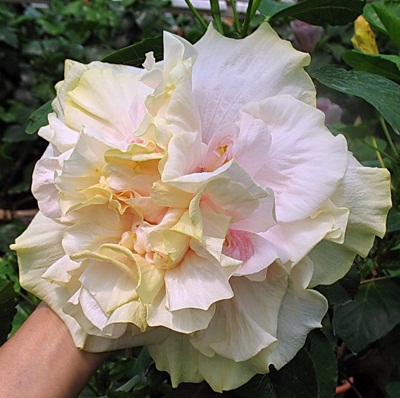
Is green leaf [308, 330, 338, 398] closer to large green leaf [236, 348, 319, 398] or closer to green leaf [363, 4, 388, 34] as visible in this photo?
large green leaf [236, 348, 319, 398]

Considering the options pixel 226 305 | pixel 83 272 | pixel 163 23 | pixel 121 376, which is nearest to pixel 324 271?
pixel 226 305

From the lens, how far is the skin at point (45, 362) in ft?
1.82

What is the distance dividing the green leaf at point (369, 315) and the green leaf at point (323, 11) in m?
0.41

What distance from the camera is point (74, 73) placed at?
21.6 inches

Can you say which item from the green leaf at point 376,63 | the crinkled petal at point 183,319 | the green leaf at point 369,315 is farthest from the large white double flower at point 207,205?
the green leaf at point 369,315

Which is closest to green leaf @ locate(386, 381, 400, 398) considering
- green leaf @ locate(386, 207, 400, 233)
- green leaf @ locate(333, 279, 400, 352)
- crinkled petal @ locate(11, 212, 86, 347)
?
green leaf @ locate(333, 279, 400, 352)

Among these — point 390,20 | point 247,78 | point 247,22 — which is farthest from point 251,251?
point 390,20

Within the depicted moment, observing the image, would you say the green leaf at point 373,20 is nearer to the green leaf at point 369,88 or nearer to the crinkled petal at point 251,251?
the green leaf at point 369,88

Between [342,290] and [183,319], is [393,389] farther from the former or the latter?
[183,319]

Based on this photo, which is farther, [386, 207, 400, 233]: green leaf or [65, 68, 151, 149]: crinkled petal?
[386, 207, 400, 233]: green leaf

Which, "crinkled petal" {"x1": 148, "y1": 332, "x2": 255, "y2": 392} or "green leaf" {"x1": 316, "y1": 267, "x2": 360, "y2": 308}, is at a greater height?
"crinkled petal" {"x1": 148, "y1": 332, "x2": 255, "y2": 392}

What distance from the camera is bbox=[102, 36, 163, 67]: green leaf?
2.17ft

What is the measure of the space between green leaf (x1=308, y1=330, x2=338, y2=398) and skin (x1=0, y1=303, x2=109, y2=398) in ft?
0.92

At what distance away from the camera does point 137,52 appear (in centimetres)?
67
